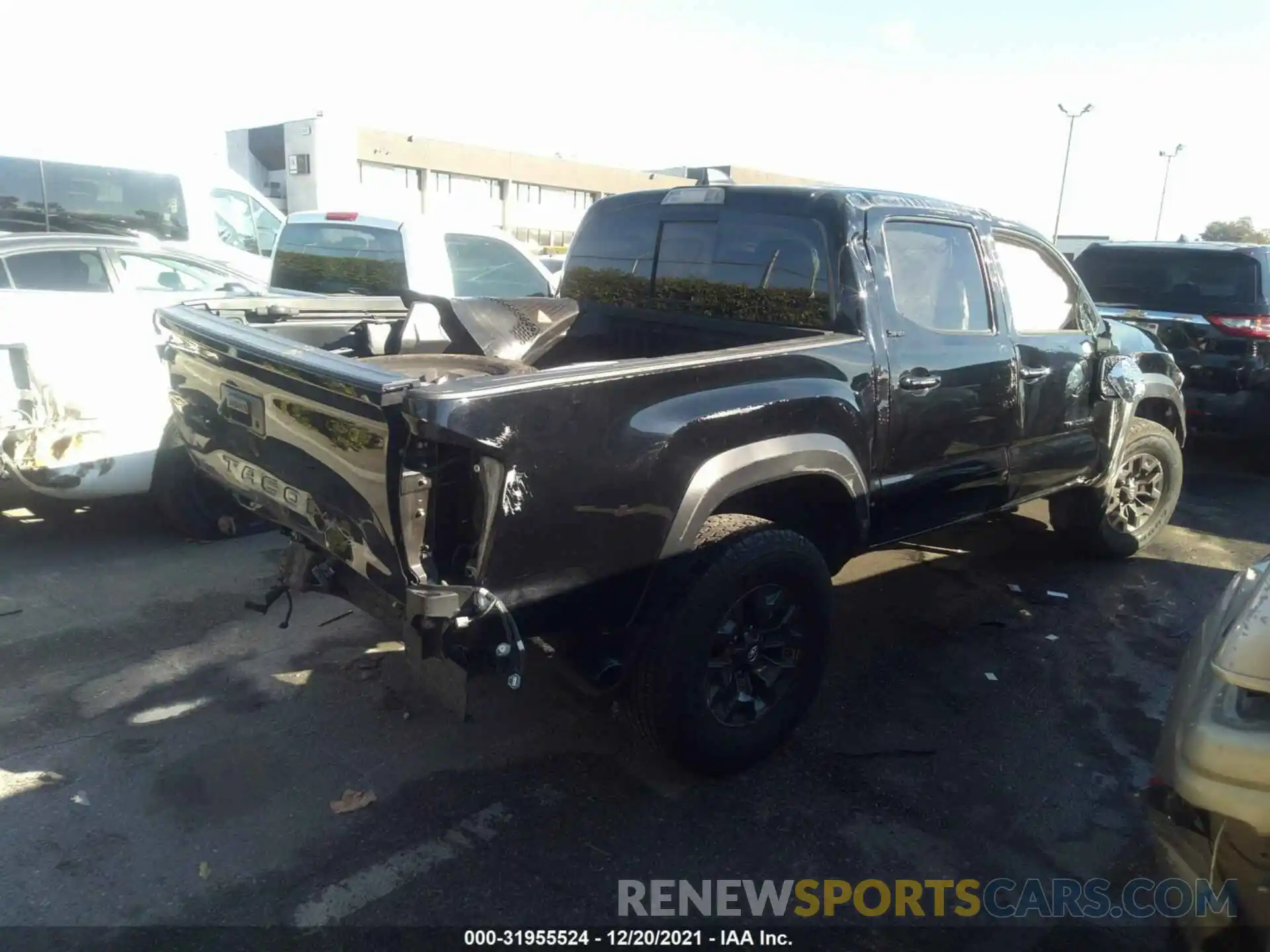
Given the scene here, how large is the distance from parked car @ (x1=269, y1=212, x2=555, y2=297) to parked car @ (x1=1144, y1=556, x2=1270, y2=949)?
5.82m

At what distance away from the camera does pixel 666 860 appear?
2.98 meters

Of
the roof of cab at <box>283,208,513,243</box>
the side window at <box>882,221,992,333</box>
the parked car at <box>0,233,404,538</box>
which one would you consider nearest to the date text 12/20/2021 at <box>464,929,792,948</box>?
the side window at <box>882,221,992,333</box>

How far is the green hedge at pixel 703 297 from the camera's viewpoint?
3.80 meters

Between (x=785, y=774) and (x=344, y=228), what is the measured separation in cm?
567

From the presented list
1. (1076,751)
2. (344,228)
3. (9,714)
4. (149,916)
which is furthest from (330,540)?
(344,228)

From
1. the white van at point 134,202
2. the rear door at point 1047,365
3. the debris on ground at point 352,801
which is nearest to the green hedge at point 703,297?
the rear door at point 1047,365

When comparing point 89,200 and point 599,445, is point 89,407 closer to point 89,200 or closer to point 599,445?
point 599,445

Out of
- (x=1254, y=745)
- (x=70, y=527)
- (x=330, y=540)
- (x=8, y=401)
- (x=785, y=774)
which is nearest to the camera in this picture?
(x=1254, y=745)

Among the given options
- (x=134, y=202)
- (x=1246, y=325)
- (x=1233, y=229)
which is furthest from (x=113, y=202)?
(x=1233, y=229)

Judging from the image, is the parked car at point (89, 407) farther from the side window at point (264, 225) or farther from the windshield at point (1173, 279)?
the windshield at point (1173, 279)

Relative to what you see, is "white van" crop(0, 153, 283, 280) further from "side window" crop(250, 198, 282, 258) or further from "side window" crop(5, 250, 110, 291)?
"side window" crop(5, 250, 110, 291)

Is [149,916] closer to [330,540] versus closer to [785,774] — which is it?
[330,540]

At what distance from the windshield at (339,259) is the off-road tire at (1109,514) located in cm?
470

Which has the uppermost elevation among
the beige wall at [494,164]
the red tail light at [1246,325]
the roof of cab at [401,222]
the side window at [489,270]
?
the beige wall at [494,164]
